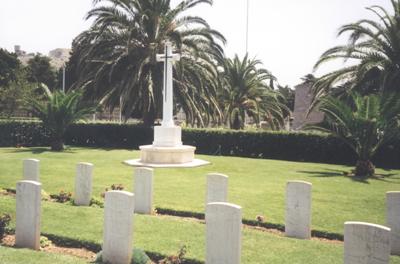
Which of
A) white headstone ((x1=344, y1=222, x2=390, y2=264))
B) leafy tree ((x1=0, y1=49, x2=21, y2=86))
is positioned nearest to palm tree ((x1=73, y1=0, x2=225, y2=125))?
white headstone ((x1=344, y1=222, x2=390, y2=264))

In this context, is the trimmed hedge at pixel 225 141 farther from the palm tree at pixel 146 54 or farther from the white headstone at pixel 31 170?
the white headstone at pixel 31 170

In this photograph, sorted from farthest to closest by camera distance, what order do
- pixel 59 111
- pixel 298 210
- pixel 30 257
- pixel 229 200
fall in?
pixel 59 111 < pixel 229 200 < pixel 298 210 < pixel 30 257

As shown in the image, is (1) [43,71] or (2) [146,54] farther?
(1) [43,71]

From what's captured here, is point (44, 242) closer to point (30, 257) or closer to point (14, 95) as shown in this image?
point (30, 257)

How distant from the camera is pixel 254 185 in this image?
39.0 feet

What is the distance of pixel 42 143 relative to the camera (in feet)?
83.5

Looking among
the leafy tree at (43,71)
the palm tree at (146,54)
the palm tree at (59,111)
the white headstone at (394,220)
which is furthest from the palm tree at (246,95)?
the leafy tree at (43,71)

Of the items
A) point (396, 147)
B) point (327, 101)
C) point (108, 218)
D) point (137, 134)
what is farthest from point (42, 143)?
point (108, 218)

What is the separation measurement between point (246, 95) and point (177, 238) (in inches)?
930

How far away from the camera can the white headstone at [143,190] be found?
8664mm

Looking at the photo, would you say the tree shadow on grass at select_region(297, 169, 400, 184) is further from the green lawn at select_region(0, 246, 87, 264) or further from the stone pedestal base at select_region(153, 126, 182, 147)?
the green lawn at select_region(0, 246, 87, 264)

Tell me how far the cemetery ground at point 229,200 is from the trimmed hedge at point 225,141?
2.39m

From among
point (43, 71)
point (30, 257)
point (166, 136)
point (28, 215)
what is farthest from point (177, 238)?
point (43, 71)

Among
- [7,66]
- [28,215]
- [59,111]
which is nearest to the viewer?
[28,215]
